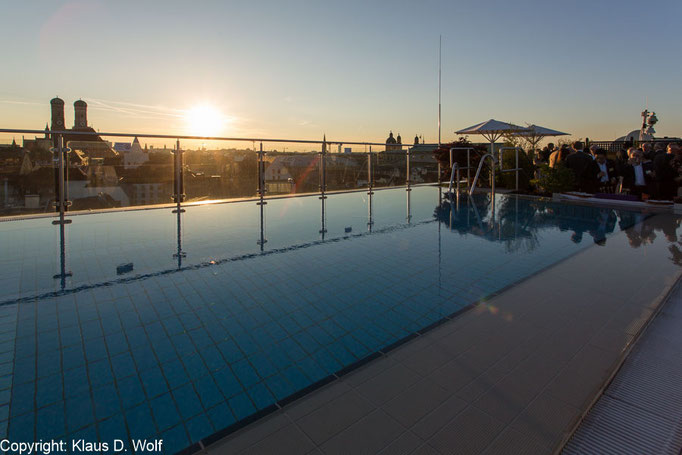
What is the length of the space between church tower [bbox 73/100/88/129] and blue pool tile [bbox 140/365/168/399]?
93839mm

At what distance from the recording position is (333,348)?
1943 millimetres

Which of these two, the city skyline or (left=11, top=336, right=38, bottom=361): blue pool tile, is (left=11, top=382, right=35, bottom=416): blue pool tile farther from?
the city skyline

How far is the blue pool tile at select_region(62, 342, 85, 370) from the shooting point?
1771 mm

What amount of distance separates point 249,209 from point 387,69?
807cm

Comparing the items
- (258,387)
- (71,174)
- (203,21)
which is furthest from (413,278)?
(203,21)

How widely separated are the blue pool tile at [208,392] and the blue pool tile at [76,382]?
0.47 meters

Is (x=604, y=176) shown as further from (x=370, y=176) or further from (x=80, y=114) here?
(x=80, y=114)

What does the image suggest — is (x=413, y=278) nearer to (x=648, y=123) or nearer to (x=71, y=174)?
(x=71, y=174)

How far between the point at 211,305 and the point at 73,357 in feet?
2.68

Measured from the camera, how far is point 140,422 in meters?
1.40

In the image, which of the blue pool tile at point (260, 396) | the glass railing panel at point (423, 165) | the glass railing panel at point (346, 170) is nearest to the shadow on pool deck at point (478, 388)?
the blue pool tile at point (260, 396)

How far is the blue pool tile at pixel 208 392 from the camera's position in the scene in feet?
4.96

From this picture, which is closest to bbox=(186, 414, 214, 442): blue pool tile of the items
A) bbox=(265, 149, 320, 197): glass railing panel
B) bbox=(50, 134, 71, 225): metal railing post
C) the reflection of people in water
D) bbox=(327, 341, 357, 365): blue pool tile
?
bbox=(327, 341, 357, 365): blue pool tile

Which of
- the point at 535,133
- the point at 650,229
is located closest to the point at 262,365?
the point at 650,229
